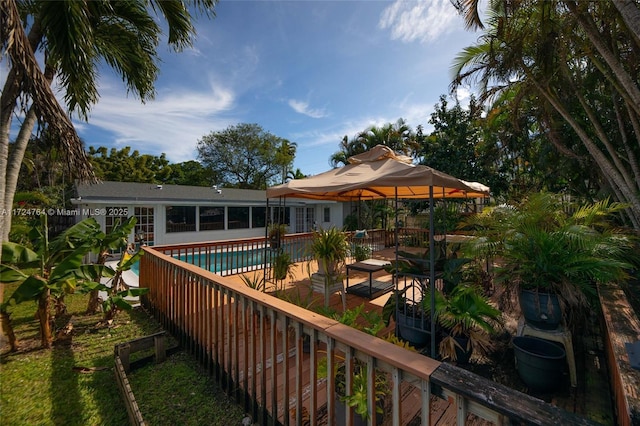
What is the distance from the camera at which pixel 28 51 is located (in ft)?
9.41

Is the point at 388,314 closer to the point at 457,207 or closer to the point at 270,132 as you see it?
the point at 457,207

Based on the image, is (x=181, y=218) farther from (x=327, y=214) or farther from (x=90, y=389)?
(x=90, y=389)

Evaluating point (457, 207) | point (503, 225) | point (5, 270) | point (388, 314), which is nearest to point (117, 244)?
point (5, 270)

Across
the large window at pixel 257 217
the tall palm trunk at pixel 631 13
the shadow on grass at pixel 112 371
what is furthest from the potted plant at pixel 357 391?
the large window at pixel 257 217

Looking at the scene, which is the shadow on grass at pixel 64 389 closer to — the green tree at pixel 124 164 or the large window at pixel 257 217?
the large window at pixel 257 217

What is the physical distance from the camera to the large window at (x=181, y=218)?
13737 mm

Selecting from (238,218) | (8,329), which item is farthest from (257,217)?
(8,329)

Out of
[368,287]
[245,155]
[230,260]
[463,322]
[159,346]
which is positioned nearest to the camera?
[463,322]

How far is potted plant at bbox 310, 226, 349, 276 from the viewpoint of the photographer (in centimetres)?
399

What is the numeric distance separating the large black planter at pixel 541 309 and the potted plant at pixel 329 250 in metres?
2.23

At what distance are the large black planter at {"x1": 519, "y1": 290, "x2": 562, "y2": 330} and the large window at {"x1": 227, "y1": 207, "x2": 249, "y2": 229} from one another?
607 inches

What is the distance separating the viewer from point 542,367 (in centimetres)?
223

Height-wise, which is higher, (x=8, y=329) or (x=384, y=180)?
(x=384, y=180)

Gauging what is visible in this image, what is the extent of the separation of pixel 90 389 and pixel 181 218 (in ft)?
41.3
